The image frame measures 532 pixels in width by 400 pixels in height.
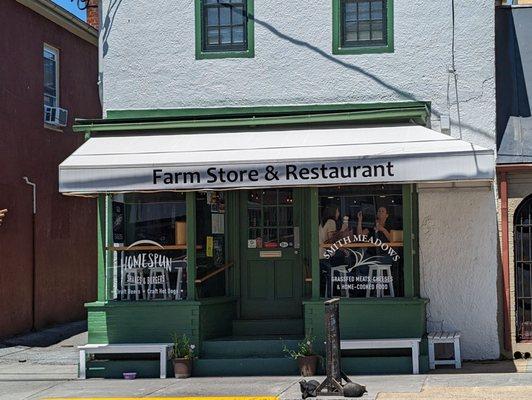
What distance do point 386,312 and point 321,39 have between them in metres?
3.84

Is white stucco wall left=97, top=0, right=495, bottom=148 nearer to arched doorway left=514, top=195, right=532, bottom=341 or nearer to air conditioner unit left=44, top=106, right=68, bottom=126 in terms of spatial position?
arched doorway left=514, top=195, right=532, bottom=341

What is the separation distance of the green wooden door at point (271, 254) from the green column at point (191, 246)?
1.08m

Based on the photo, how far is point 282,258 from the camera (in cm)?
1414

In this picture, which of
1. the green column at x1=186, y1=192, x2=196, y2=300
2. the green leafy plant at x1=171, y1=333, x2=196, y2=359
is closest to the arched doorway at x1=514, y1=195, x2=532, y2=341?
the green column at x1=186, y1=192, x2=196, y2=300

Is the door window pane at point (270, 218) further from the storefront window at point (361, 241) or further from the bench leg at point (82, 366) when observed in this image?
the bench leg at point (82, 366)

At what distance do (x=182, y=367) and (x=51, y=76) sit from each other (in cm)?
899

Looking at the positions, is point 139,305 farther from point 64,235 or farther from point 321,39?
point 64,235

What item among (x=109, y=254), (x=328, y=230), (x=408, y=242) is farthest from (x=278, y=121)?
(x=109, y=254)

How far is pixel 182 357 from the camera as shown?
510 inches

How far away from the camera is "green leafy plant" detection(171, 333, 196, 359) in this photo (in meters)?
12.9

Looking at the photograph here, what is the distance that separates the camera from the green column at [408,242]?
1283cm

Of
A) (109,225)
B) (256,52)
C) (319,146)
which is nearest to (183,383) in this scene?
(109,225)

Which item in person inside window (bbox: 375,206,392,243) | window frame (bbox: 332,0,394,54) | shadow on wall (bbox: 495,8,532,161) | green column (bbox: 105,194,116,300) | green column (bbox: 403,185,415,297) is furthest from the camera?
window frame (bbox: 332,0,394,54)

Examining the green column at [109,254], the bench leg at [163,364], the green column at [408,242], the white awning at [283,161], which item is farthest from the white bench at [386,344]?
the green column at [109,254]
